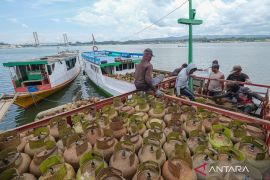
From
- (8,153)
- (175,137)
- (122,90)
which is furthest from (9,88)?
(175,137)

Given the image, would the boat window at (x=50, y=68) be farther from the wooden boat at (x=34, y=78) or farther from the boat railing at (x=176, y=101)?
the boat railing at (x=176, y=101)

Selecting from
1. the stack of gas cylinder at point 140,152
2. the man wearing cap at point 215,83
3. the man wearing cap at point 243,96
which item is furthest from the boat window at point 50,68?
the man wearing cap at point 243,96

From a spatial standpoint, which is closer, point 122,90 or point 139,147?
point 139,147

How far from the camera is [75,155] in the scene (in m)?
2.59

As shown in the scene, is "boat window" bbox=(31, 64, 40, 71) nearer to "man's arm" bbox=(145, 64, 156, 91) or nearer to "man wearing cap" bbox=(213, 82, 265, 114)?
"man's arm" bbox=(145, 64, 156, 91)

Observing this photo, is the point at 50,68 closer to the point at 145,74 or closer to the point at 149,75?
the point at 145,74

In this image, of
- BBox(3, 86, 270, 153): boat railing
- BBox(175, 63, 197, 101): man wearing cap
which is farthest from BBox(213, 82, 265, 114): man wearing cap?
BBox(3, 86, 270, 153): boat railing

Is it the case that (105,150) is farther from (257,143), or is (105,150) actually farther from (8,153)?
(257,143)

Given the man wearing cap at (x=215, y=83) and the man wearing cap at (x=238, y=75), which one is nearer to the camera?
the man wearing cap at (x=238, y=75)

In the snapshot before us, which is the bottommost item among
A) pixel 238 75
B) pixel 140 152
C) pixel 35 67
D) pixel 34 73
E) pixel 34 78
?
pixel 34 78

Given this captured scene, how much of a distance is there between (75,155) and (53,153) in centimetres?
34

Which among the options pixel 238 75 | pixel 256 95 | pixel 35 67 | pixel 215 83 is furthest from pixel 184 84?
pixel 35 67

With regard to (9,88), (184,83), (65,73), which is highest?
(184,83)

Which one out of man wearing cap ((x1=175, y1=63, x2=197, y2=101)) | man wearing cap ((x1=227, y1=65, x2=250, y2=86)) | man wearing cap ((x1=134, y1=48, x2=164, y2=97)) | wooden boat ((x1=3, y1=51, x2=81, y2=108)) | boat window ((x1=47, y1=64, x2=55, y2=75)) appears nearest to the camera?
man wearing cap ((x1=134, y1=48, x2=164, y2=97))
